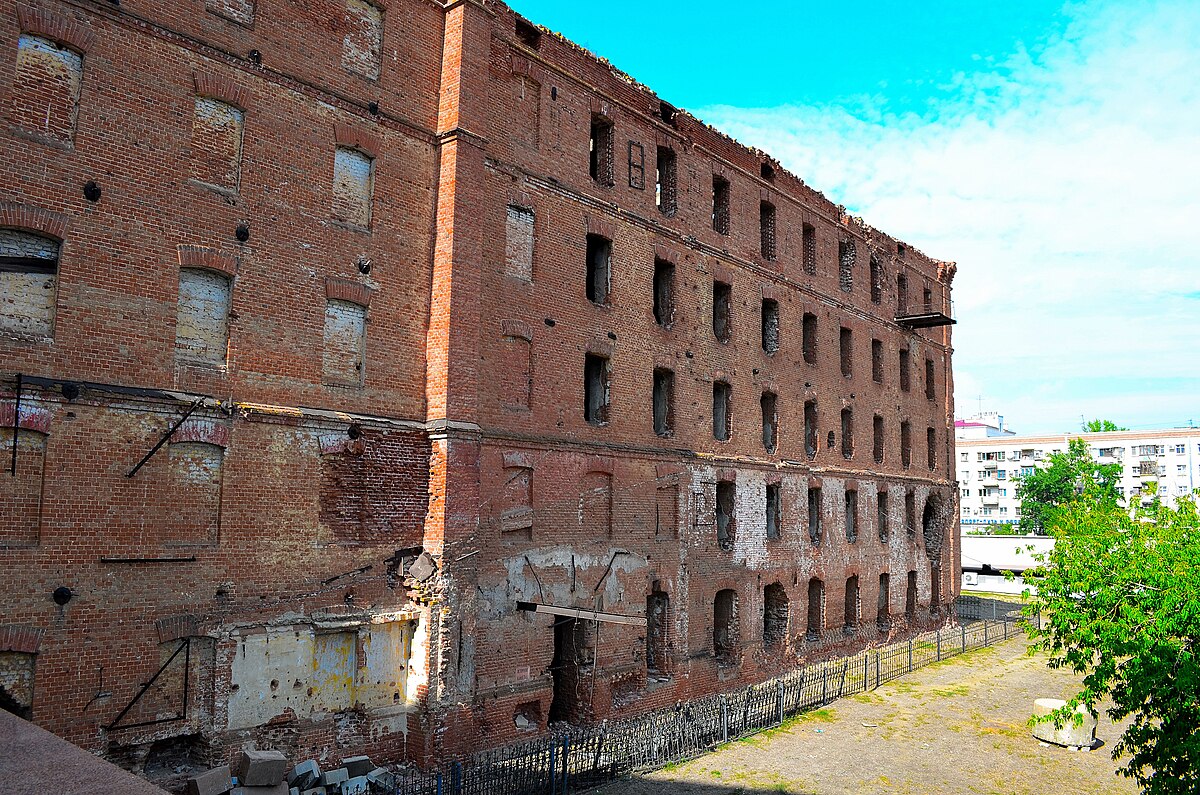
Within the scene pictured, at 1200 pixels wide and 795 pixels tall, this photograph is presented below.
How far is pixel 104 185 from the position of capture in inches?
466

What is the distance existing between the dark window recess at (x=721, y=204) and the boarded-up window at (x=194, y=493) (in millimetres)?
15095

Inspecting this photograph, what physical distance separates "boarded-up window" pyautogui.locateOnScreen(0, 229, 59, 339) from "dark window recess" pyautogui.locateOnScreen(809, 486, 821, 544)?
822 inches

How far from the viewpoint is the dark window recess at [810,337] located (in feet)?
88.5

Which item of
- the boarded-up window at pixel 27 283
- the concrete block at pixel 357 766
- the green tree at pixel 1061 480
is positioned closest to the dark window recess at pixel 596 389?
the concrete block at pixel 357 766

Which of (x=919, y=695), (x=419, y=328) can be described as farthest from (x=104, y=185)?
(x=919, y=695)

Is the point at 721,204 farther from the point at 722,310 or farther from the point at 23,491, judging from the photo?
the point at 23,491

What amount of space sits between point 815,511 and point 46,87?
72.7ft

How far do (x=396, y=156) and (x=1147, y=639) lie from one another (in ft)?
45.8

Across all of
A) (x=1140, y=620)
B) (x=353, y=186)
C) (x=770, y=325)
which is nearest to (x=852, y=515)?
(x=770, y=325)

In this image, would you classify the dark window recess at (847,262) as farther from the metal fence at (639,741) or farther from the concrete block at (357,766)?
the concrete block at (357,766)

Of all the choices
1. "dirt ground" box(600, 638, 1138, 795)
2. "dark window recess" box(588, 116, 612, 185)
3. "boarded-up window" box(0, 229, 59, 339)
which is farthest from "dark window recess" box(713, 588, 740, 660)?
"boarded-up window" box(0, 229, 59, 339)

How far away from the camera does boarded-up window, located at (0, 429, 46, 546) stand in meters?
10.8

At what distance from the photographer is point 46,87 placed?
11438mm

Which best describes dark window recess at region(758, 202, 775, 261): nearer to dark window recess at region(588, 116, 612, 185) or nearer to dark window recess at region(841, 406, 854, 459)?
dark window recess at region(841, 406, 854, 459)
